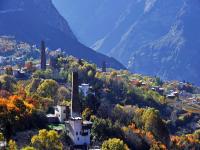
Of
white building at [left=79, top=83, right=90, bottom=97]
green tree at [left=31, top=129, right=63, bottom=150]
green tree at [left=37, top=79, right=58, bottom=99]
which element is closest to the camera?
green tree at [left=31, top=129, right=63, bottom=150]

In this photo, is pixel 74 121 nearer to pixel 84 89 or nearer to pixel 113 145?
pixel 113 145

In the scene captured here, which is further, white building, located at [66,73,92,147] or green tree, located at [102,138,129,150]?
white building, located at [66,73,92,147]

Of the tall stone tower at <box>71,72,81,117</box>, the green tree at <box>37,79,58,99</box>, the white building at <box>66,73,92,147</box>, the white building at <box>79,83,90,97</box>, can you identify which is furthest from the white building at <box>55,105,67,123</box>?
the white building at <box>79,83,90,97</box>

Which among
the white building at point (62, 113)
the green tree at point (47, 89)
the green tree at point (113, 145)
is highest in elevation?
the green tree at point (47, 89)

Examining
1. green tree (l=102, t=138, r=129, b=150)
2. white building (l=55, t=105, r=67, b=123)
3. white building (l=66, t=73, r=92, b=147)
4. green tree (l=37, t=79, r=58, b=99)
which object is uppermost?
green tree (l=37, t=79, r=58, b=99)

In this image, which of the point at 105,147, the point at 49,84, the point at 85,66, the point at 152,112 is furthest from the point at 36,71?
the point at 105,147

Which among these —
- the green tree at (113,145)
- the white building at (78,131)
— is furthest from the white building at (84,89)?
the green tree at (113,145)

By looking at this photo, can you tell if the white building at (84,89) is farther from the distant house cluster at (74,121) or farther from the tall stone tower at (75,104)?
the distant house cluster at (74,121)

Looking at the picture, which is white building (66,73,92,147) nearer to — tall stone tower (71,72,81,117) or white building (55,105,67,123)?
tall stone tower (71,72,81,117)

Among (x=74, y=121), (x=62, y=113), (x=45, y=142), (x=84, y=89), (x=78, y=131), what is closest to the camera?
(x=45, y=142)

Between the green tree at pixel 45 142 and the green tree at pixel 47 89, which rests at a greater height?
the green tree at pixel 47 89

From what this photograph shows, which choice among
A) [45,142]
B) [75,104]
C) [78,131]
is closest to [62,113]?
[75,104]

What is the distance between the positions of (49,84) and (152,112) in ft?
76.9

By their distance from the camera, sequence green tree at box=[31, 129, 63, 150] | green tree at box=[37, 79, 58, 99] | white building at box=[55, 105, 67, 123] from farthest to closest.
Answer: green tree at box=[37, 79, 58, 99] → white building at box=[55, 105, 67, 123] → green tree at box=[31, 129, 63, 150]
